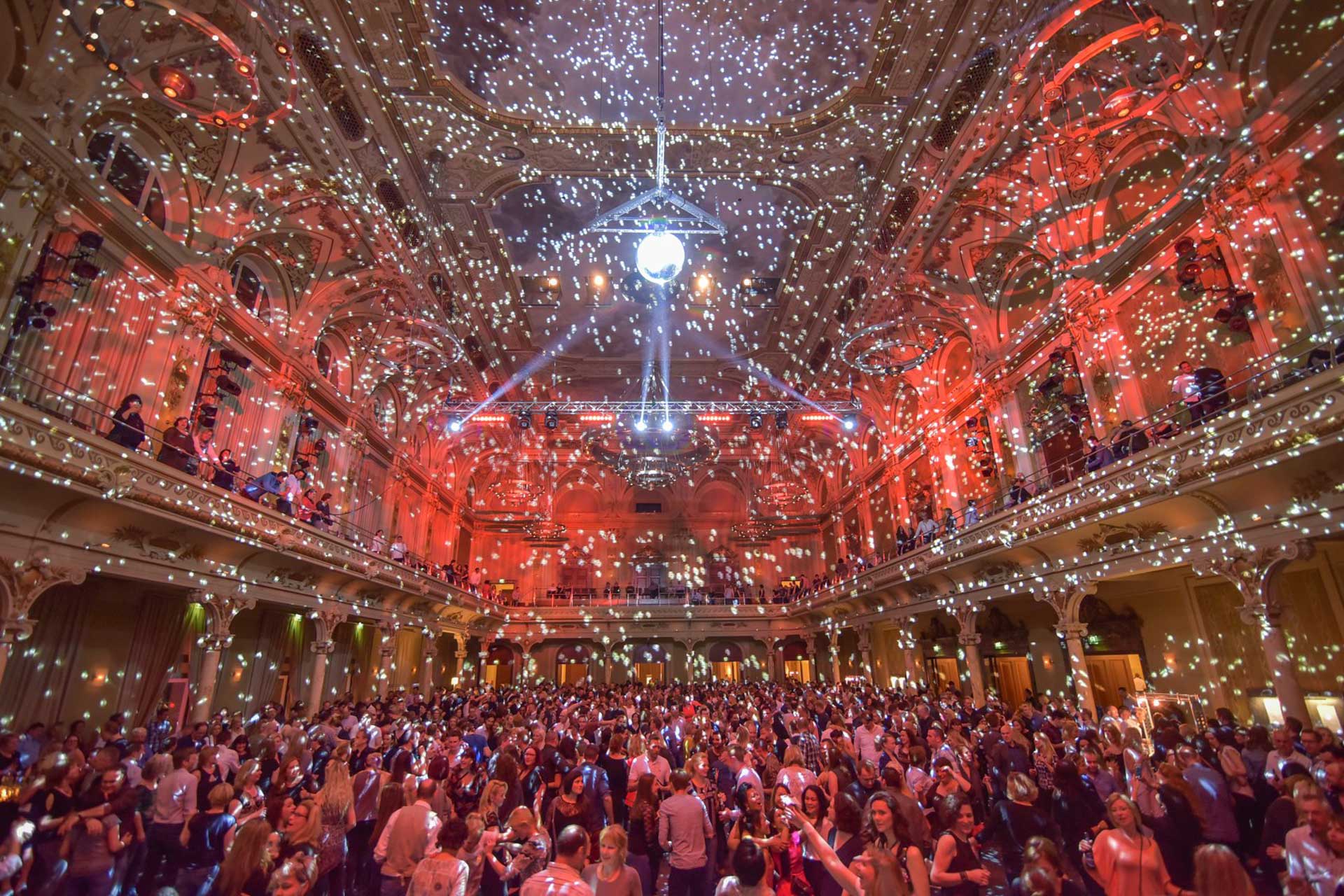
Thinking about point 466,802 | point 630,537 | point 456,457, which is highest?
point 456,457

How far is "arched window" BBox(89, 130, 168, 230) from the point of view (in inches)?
357

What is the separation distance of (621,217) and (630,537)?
19.6 meters

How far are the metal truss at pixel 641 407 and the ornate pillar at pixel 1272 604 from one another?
10.9 metres

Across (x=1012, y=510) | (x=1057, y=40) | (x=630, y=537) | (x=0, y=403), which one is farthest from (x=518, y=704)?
(x=630, y=537)

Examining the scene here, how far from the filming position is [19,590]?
6898mm

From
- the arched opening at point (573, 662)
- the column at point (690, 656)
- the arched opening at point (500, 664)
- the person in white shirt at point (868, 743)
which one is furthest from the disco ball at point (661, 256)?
the arched opening at point (500, 664)

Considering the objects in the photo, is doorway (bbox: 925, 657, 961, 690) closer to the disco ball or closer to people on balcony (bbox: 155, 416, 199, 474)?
the disco ball

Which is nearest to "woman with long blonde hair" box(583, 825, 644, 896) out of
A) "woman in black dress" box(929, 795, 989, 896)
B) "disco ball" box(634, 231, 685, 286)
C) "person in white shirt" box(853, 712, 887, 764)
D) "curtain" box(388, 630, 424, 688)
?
"woman in black dress" box(929, 795, 989, 896)

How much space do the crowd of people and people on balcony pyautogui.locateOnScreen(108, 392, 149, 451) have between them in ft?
11.9

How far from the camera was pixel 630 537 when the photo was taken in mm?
28609

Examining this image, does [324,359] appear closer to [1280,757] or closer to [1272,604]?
[1280,757]

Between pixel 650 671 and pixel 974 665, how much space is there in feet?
47.5

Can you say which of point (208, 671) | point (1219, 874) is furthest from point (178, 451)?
point (1219, 874)

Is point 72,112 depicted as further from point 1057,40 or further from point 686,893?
point 1057,40
